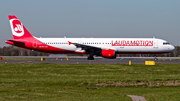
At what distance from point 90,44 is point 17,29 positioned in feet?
52.0

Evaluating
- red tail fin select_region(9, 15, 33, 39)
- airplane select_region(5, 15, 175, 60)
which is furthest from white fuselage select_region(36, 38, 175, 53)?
red tail fin select_region(9, 15, 33, 39)

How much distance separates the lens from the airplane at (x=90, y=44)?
50.1 m

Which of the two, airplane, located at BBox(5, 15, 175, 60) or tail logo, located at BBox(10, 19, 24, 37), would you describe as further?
tail logo, located at BBox(10, 19, 24, 37)

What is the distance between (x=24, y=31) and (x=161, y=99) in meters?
43.6

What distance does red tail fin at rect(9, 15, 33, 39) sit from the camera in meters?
52.5

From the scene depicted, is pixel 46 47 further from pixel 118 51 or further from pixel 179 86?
pixel 179 86

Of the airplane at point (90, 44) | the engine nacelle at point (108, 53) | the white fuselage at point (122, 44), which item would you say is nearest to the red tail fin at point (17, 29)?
the airplane at point (90, 44)

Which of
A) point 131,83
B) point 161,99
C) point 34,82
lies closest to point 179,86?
point 131,83

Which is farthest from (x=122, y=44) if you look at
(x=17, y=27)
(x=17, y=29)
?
(x=17, y=27)

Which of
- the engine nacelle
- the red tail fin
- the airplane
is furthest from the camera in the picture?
the red tail fin

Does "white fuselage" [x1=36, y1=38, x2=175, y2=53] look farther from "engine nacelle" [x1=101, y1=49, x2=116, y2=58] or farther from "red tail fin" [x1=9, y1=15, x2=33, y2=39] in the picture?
"red tail fin" [x1=9, y1=15, x2=33, y2=39]

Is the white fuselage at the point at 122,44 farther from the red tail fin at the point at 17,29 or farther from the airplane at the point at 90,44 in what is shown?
the red tail fin at the point at 17,29

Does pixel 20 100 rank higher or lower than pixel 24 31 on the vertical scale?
lower

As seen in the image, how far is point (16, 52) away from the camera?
113750 millimetres
